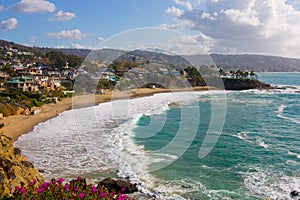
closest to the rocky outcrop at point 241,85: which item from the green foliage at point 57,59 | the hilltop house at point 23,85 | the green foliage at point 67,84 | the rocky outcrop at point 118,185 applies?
the green foliage at point 67,84

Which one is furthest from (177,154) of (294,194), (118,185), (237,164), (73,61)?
(73,61)

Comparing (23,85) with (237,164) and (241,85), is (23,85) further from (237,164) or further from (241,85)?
(241,85)

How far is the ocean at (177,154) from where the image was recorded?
38.9 feet

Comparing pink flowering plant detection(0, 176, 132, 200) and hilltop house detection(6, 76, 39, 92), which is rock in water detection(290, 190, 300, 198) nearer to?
pink flowering plant detection(0, 176, 132, 200)

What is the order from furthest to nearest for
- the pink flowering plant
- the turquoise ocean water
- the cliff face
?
the turquoise ocean water, the cliff face, the pink flowering plant

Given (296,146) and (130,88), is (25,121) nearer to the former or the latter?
(296,146)

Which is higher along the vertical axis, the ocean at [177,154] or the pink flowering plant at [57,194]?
the pink flowering plant at [57,194]

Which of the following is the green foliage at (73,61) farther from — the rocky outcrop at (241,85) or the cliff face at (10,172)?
the cliff face at (10,172)

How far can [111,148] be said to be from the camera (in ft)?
56.4

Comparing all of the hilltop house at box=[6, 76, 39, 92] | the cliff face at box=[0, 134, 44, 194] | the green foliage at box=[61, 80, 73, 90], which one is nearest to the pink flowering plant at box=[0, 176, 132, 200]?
the cliff face at box=[0, 134, 44, 194]

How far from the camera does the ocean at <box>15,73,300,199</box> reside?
11852mm

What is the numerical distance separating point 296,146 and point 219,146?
15.7ft

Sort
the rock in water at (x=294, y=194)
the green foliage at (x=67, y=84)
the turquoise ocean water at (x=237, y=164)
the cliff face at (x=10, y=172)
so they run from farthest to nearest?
the green foliage at (x=67, y=84), the turquoise ocean water at (x=237, y=164), the rock in water at (x=294, y=194), the cliff face at (x=10, y=172)

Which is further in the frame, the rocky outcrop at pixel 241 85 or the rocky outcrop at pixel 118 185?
the rocky outcrop at pixel 241 85
